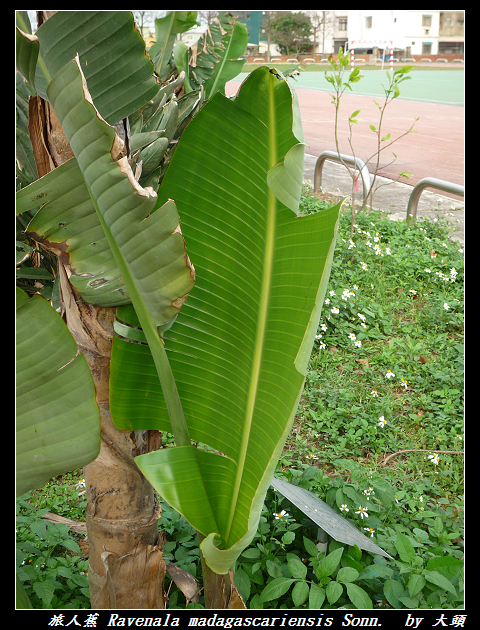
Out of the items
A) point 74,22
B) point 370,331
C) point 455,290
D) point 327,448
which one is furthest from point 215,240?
point 455,290

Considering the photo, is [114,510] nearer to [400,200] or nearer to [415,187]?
[415,187]

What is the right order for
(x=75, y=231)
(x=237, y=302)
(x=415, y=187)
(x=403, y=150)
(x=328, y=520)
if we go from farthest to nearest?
(x=403, y=150) < (x=415, y=187) < (x=328, y=520) < (x=237, y=302) < (x=75, y=231)

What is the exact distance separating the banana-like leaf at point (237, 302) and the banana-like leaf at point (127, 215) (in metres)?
0.16

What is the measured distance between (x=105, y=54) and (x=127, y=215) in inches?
9.7

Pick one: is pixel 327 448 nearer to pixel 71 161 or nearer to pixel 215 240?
pixel 215 240

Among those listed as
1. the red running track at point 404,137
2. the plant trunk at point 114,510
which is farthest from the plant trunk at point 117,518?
the red running track at point 404,137

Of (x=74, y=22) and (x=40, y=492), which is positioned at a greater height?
(x=74, y=22)

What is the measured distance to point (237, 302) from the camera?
0.92m

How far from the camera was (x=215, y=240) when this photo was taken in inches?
35.5

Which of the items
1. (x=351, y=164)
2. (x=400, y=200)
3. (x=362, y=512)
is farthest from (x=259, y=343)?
(x=400, y=200)

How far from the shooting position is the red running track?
7023mm

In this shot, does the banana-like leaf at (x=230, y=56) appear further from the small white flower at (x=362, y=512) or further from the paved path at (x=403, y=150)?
the paved path at (x=403, y=150)

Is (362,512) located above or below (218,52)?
below

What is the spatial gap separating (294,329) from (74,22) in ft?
1.84
